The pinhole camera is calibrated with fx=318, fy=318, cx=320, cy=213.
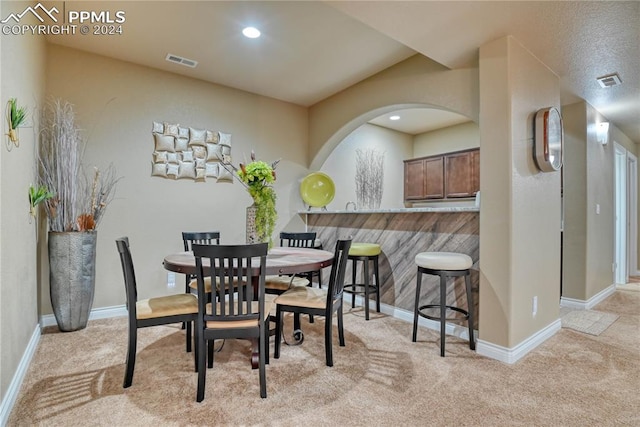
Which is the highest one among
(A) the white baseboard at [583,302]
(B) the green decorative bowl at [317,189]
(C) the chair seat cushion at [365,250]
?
(B) the green decorative bowl at [317,189]

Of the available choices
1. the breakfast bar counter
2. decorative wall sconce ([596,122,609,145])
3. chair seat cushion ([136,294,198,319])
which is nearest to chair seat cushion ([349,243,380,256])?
the breakfast bar counter

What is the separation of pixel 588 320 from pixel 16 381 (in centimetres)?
467

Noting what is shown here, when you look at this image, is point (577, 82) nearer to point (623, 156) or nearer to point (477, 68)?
point (477, 68)

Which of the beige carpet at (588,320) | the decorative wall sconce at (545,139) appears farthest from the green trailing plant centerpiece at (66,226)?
the beige carpet at (588,320)

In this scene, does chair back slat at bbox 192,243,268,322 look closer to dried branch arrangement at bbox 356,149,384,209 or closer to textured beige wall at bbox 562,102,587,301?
textured beige wall at bbox 562,102,587,301

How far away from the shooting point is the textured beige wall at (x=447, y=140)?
566 cm

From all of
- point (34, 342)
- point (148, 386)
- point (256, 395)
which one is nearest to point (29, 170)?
point (34, 342)

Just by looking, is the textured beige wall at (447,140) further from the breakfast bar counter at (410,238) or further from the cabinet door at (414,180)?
the breakfast bar counter at (410,238)

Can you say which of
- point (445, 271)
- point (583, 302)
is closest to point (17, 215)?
point (445, 271)

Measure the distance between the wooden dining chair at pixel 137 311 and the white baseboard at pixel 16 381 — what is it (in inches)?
19.9

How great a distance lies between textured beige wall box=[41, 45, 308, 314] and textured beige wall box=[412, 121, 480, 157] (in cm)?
354

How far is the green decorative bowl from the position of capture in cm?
462

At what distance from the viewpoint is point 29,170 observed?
92.7 inches

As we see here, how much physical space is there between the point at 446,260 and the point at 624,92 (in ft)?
9.50
